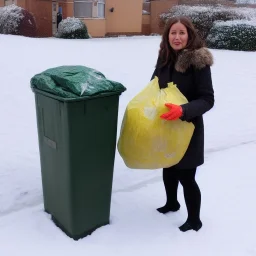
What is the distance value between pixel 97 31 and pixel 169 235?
17.1m

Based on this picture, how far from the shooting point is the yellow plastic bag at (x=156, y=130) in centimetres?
259

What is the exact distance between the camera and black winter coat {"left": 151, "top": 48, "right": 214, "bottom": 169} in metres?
2.54

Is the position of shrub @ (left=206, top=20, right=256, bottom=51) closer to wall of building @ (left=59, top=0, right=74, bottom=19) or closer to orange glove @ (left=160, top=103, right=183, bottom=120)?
wall of building @ (left=59, top=0, right=74, bottom=19)

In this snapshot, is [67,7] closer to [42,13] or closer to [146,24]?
[42,13]

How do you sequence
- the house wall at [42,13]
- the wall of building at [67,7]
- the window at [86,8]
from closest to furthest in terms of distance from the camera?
1. the house wall at [42,13]
2. the wall of building at [67,7]
3. the window at [86,8]

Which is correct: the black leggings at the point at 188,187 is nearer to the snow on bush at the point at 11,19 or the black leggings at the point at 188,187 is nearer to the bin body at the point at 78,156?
the bin body at the point at 78,156

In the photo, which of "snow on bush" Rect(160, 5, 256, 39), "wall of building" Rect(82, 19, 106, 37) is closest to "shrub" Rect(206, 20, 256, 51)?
"snow on bush" Rect(160, 5, 256, 39)

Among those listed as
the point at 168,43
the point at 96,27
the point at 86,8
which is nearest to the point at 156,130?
the point at 168,43

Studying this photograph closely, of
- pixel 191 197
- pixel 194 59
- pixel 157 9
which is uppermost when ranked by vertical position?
pixel 194 59

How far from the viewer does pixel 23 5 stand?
17375 millimetres

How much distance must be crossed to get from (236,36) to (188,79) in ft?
40.1

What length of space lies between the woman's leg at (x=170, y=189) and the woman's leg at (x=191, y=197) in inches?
6.3

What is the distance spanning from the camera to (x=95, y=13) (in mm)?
18734

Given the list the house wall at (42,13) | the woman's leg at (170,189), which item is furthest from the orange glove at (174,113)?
the house wall at (42,13)
